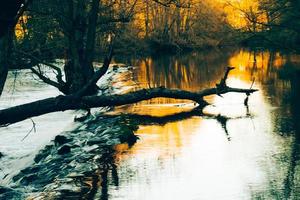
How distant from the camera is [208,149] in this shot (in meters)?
14.6

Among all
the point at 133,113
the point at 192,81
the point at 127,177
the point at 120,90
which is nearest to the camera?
the point at 127,177

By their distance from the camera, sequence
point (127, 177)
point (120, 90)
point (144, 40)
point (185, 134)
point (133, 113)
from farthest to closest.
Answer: point (144, 40) → point (120, 90) → point (133, 113) → point (185, 134) → point (127, 177)

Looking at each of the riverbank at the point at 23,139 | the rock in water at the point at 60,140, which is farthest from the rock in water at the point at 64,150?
the rock in water at the point at 60,140

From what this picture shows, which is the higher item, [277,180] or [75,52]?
[75,52]

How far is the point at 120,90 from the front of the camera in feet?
103

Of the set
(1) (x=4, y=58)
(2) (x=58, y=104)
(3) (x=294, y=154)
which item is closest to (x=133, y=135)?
(3) (x=294, y=154)

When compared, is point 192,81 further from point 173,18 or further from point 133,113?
point 173,18

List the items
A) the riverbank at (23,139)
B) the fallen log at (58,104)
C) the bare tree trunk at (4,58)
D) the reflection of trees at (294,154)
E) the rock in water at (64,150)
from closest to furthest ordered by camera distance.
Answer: the bare tree trunk at (4,58) < the fallen log at (58,104) < the reflection of trees at (294,154) < the riverbank at (23,139) < the rock in water at (64,150)

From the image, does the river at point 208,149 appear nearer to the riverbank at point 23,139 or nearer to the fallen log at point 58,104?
the riverbank at point 23,139

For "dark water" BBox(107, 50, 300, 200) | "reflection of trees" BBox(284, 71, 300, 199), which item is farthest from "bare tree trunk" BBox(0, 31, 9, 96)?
"reflection of trees" BBox(284, 71, 300, 199)

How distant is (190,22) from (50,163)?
241ft

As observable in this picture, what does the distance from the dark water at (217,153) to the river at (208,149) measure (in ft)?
0.07

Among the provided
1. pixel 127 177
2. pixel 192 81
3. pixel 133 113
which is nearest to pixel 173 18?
pixel 192 81

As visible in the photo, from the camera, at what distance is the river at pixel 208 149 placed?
10.8 m
